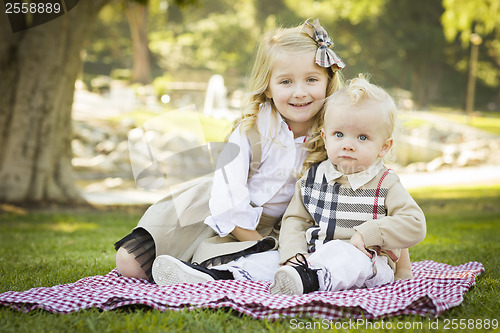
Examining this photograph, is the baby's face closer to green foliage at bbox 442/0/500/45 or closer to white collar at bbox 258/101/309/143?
white collar at bbox 258/101/309/143

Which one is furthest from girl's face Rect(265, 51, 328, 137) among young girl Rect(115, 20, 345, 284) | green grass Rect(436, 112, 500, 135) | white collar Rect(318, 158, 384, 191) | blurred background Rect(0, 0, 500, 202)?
green grass Rect(436, 112, 500, 135)

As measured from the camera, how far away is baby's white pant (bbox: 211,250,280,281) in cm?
221

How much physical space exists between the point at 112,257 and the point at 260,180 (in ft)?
3.84

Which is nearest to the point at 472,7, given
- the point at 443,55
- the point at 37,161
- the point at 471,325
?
the point at 37,161

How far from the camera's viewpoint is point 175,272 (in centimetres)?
212

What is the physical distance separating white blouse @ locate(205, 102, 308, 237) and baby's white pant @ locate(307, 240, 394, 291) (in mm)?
426

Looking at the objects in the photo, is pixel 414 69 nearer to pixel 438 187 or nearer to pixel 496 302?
pixel 438 187

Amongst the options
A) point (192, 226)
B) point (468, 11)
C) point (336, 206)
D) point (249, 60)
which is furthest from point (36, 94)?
point (249, 60)

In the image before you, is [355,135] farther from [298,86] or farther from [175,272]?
[175,272]

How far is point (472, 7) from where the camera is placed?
26.4 feet

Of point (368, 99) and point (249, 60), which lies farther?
point (249, 60)

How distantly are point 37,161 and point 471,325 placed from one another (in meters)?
5.46

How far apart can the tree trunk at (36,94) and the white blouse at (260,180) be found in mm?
4252

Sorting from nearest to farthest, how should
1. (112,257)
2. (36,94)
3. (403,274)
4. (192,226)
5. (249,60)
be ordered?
(403,274)
(192,226)
(112,257)
(36,94)
(249,60)
